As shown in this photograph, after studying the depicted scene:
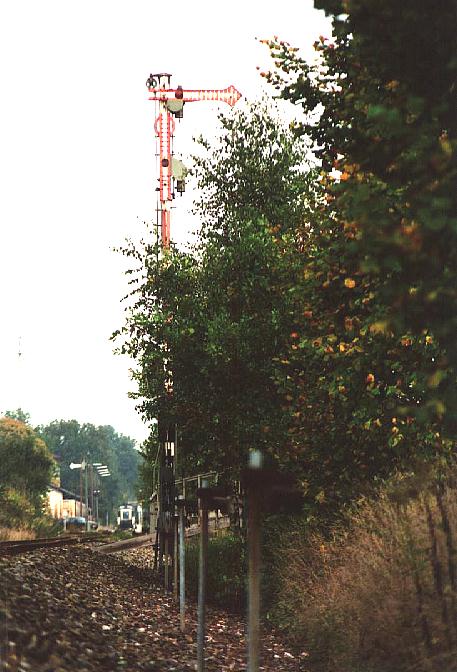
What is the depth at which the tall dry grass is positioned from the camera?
322 inches

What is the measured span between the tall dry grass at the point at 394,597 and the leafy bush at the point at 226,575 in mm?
5761

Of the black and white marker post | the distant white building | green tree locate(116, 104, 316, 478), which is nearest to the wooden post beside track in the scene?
the black and white marker post

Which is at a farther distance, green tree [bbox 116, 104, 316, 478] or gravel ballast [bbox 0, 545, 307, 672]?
green tree [bbox 116, 104, 316, 478]

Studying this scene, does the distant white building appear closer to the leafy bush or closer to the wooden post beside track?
the leafy bush

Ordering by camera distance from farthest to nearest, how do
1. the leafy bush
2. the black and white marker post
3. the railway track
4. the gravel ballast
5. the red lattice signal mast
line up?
the red lattice signal mast, the railway track, the leafy bush, the gravel ballast, the black and white marker post

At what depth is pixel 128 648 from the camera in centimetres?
1045

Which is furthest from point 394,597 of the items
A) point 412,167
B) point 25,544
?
point 25,544

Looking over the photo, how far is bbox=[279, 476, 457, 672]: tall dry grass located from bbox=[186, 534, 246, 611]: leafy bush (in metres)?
5.76

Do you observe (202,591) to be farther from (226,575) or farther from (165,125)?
(165,125)

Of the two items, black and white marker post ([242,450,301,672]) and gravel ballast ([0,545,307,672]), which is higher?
black and white marker post ([242,450,301,672])

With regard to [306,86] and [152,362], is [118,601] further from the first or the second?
[306,86]

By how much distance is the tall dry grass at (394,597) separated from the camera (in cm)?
818

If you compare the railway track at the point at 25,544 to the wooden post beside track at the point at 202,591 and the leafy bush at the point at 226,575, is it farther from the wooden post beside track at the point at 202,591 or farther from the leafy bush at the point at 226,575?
the wooden post beside track at the point at 202,591

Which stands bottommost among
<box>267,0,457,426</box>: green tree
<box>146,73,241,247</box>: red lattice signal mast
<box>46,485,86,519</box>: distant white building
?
<box>267,0,457,426</box>: green tree
